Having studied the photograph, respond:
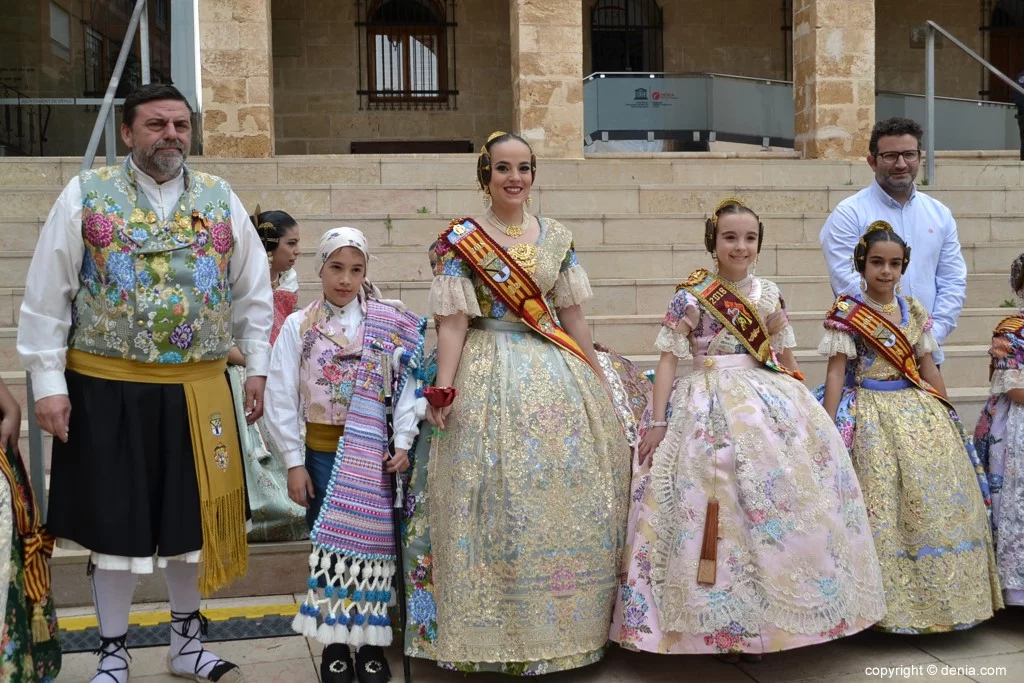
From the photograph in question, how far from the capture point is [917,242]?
5.05m

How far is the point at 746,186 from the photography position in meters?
9.89

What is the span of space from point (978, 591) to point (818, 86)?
28.4 feet

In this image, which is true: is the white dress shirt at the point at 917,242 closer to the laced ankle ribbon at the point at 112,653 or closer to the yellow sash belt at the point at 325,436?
the yellow sash belt at the point at 325,436

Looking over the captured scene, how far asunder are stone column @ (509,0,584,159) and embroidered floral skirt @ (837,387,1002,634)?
7.48 m

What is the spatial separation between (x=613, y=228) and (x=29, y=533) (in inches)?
230

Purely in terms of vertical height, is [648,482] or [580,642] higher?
[648,482]

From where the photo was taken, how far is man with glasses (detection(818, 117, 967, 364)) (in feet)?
16.3

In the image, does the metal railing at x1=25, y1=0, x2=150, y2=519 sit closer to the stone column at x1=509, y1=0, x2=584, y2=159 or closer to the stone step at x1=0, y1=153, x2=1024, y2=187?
the stone step at x1=0, y1=153, x2=1024, y2=187

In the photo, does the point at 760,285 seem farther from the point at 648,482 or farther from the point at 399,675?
the point at 399,675

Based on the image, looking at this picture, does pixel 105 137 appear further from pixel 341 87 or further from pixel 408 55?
pixel 408 55

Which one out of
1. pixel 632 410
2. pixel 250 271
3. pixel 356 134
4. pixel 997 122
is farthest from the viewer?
pixel 356 134

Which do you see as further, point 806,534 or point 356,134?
point 356,134

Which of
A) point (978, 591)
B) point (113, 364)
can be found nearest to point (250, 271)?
point (113, 364)

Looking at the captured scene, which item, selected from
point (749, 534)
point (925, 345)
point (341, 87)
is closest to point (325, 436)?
point (749, 534)
